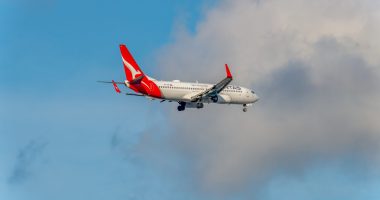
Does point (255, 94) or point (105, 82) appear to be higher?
point (255, 94)

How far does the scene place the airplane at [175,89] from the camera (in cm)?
16725

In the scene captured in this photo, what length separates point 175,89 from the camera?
17025cm

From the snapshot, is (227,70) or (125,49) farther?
(125,49)

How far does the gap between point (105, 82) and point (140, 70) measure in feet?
49.4

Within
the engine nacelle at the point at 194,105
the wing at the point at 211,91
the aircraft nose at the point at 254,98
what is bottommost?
the engine nacelle at the point at 194,105

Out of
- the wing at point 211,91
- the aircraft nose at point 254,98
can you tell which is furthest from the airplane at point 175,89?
the aircraft nose at point 254,98

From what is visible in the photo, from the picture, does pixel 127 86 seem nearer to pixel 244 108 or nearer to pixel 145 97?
pixel 145 97

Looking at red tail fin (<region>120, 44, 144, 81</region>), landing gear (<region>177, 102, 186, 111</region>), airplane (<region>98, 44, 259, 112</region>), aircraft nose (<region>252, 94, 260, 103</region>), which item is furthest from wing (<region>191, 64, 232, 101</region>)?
aircraft nose (<region>252, 94, 260, 103</region>)

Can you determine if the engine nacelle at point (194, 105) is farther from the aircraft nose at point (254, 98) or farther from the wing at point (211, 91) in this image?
the aircraft nose at point (254, 98)

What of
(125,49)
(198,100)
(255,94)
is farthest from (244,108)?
(125,49)

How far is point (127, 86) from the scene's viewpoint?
550 feet

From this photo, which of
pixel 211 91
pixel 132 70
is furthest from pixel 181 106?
pixel 132 70

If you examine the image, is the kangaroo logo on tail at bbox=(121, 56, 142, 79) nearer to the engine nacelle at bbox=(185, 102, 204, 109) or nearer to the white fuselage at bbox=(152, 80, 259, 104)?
the white fuselage at bbox=(152, 80, 259, 104)

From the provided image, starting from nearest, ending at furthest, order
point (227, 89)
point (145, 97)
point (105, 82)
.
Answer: point (105, 82)
point (145, 97)
point (227, 89)
